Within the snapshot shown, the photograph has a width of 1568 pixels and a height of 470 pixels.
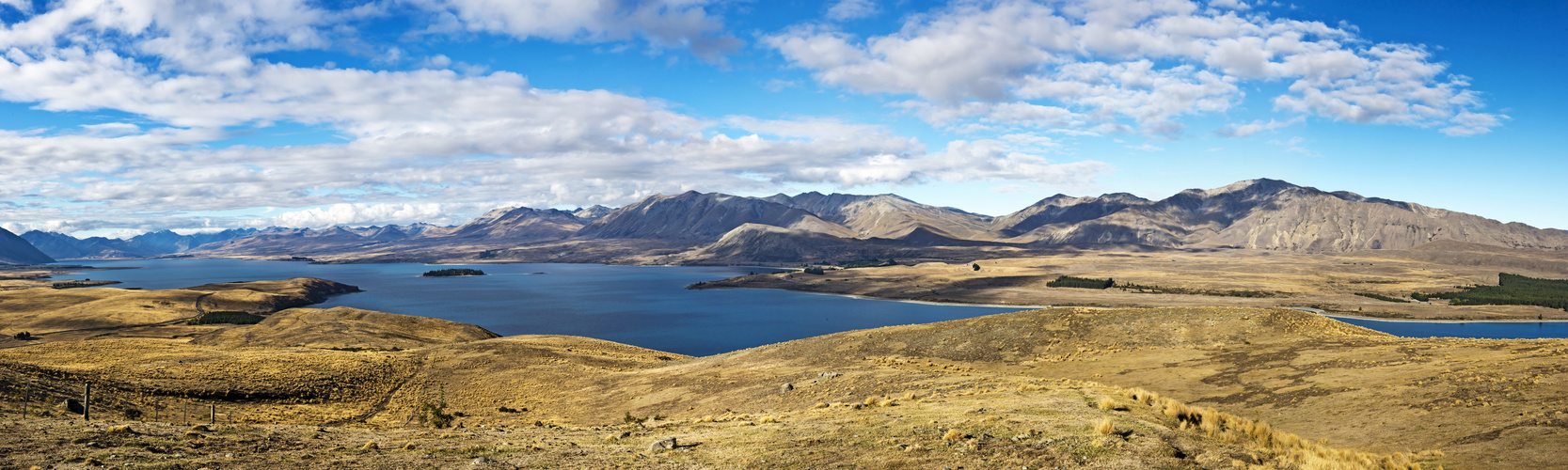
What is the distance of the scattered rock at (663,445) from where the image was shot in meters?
23.0

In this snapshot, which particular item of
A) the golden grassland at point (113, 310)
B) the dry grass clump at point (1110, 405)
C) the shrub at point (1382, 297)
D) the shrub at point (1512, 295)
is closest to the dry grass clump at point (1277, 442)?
the dry grass clump at point (1110, 405)

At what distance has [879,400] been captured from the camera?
32625 mm

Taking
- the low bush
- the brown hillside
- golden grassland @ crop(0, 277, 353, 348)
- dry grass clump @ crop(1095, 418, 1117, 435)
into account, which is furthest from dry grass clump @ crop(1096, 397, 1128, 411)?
the low bush

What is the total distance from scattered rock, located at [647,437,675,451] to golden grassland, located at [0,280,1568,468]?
0.51m

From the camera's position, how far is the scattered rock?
23031mm

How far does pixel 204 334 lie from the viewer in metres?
95.7

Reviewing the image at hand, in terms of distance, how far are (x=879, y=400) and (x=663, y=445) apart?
12.6 metres

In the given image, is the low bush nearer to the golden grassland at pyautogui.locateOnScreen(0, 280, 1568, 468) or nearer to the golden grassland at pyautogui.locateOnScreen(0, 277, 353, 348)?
the golden grassland at pyautogui.locateOnScreen(0, 277, 353, 348)

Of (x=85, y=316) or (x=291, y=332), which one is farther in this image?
(x=85, y=316)

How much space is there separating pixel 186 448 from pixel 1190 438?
29356 mm

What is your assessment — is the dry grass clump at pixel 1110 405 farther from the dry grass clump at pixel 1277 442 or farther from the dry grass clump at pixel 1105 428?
the dry grass clump at pixel 1105 428

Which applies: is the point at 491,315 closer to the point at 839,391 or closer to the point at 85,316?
the point at 85,316

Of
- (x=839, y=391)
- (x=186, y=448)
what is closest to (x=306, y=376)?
(x=186, y=448)

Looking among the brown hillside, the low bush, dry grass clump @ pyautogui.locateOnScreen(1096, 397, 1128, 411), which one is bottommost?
the low bush
